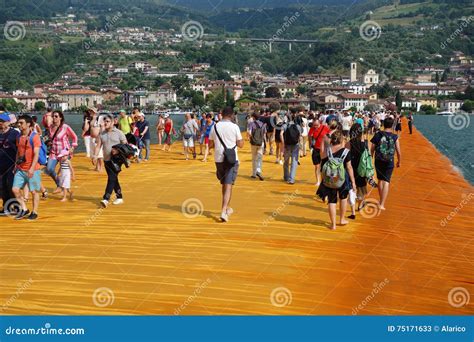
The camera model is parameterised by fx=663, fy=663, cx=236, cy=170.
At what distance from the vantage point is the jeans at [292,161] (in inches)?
510

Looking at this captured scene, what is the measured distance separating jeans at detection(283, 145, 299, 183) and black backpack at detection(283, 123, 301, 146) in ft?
0.39

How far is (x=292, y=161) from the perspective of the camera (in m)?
13.2

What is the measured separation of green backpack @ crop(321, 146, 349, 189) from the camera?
28.2 ft

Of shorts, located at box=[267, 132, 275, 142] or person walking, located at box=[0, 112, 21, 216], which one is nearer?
person walking, located at box=[0, 112, 21, 216]

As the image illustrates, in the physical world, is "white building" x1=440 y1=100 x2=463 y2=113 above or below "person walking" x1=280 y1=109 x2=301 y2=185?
below

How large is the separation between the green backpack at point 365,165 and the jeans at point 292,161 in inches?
108

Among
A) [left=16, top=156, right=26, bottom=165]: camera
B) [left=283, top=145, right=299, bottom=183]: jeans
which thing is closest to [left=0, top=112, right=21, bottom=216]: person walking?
[left=16, top=156, right=26, bottom=165]: camera

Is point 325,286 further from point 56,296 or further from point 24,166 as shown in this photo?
point 24,166

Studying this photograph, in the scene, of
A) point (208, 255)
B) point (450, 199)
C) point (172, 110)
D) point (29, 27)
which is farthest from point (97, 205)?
point (29, 27)

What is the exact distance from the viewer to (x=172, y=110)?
15862 centimetres

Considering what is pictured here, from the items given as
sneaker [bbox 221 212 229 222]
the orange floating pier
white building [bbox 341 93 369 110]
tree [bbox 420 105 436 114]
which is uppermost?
sneaker [bbox 221 212 229 222]

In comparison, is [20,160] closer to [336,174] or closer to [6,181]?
[6,181]

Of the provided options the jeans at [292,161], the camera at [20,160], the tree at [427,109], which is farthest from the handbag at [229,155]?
the tree at [427,109]

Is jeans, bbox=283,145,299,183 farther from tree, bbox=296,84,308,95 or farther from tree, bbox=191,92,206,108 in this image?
tree, bbox=296,84,308,95
